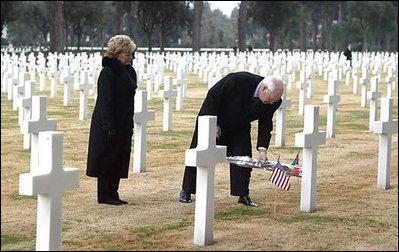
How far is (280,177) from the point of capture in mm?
8203

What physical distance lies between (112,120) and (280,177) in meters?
1.60

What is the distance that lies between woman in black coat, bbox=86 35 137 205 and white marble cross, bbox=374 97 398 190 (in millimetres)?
2545

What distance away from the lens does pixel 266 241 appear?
7.14 meters

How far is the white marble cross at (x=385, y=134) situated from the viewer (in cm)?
936

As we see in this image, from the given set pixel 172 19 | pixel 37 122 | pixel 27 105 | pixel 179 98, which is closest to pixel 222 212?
pixel 37 122

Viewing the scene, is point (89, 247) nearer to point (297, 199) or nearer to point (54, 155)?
point (54, 155)

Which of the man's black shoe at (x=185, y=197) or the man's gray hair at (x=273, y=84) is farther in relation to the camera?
the man's black shoe at (x=185, y=197)

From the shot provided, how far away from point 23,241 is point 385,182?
4.20 m

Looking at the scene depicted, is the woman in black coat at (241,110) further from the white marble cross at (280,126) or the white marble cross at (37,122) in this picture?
the white marble cross at (280,126)

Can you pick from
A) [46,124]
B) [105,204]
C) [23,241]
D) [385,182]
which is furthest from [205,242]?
[385,182]

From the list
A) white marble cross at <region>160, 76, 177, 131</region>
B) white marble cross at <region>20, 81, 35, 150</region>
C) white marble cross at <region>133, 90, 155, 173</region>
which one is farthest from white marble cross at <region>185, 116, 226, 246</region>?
white marble cross at <region>160, 76, 177, 131</region>

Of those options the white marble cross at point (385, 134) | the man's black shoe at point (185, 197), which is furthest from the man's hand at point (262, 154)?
the white marble cross at point (385, 134)

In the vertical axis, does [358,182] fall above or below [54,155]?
below

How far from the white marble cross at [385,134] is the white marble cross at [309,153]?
3.97ft
